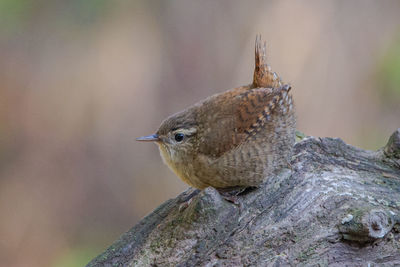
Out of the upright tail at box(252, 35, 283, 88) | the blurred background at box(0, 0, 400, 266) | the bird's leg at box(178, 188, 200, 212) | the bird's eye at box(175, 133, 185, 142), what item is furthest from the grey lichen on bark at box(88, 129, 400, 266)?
the blurred background at box(0, 0, 400, 266)

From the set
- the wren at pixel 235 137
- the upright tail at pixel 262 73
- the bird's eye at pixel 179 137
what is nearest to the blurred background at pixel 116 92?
the upright tail at pixel 262 73

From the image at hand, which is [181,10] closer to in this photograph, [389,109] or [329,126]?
[329,126]

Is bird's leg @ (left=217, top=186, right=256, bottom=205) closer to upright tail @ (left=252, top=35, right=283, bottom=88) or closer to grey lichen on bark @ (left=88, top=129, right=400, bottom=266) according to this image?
grey lichen on bark @ (left=88, top=129, right=400, bottom=266)

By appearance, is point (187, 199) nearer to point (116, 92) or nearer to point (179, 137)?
point (179, 137)

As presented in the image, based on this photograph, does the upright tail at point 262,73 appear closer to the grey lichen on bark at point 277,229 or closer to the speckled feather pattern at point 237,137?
the speckled feather pattern at point 237,137

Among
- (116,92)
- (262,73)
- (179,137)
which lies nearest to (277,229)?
(179,137)

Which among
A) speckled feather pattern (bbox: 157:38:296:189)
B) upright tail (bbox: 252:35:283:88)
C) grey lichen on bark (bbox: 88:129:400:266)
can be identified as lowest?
grey lichen on bark (bbox: 88:129:400:266)

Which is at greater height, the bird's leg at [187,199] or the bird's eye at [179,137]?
the bird's eye at [179,137]
